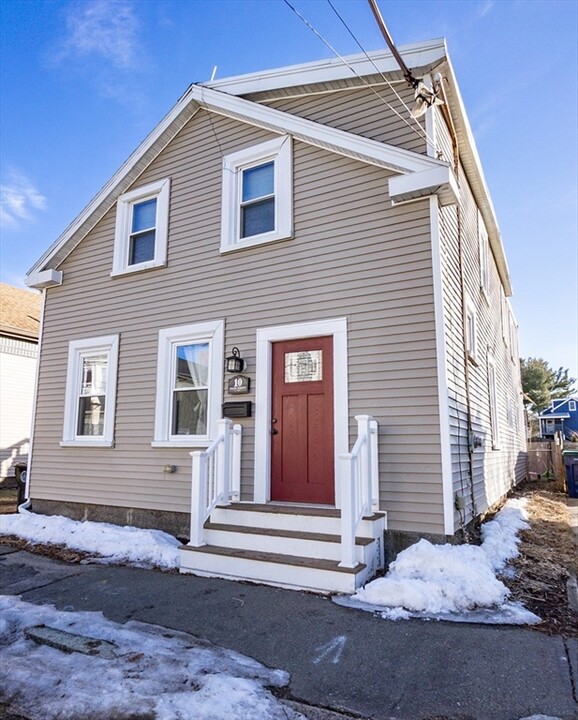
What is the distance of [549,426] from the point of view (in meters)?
39.7

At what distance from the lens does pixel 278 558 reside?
435cm

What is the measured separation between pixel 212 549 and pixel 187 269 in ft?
12.8

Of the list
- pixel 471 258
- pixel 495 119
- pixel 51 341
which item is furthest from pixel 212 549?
pixel 495 119

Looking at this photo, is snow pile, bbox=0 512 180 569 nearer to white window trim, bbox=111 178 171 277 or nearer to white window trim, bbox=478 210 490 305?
white window trim, bbox=111 178 171 277

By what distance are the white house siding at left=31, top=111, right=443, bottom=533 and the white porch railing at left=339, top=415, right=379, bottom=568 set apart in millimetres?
169

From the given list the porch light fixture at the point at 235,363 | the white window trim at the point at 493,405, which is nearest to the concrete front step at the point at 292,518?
the porch light fixture at the point at 235,363

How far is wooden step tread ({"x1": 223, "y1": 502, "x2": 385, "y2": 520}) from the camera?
15.4 feet

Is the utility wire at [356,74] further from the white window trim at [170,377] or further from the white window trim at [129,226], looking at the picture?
the white window trim at [170,377]

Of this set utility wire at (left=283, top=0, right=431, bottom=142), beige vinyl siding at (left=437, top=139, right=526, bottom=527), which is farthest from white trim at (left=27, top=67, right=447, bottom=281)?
beige vinyl siding at (left=437, top=139, right=526, bottom=527)

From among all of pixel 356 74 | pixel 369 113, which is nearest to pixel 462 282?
pixel 369 113

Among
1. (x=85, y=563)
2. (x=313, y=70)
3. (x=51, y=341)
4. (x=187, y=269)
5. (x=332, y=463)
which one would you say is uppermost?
(x=313, y=70)

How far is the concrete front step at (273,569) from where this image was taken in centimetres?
400

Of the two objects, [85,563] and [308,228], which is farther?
[308,228]

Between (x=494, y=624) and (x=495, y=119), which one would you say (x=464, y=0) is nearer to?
(x=495, y=119)
